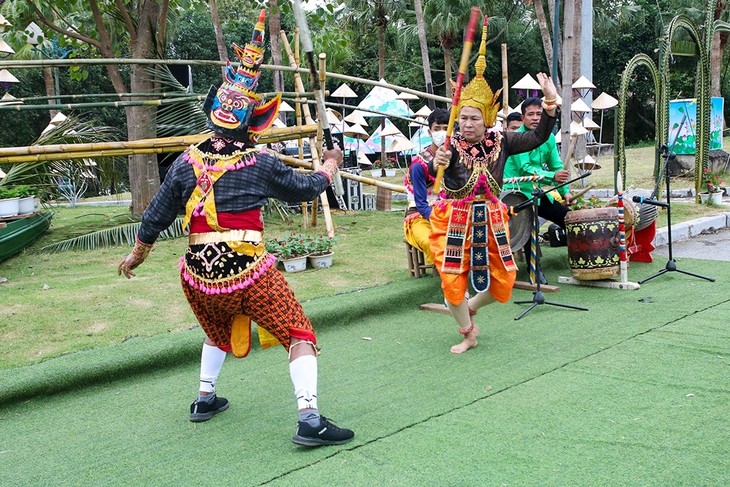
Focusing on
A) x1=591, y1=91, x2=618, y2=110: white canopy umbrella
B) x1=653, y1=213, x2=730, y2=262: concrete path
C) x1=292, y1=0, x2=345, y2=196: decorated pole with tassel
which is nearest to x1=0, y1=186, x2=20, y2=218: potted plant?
x1=292, y1=0, x2=345, y2=196: decorated pole with tassel

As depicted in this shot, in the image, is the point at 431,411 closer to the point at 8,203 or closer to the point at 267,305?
the point at 267,305

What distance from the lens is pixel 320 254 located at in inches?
298

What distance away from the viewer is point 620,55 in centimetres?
3419

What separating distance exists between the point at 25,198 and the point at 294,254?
176 inches

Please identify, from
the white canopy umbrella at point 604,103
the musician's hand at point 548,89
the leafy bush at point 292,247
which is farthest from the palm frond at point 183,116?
the white canopy umbrella at point 604,103

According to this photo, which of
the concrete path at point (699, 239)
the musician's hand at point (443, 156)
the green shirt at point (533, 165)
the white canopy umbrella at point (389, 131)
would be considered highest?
the white canopy umbrella at point (389, 131)

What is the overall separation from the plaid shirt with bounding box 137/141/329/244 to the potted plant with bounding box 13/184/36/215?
6774mm

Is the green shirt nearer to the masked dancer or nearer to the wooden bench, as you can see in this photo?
the wooden bench

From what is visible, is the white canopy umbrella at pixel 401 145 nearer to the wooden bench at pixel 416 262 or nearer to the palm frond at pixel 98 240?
the palm frond at pixel 98 240

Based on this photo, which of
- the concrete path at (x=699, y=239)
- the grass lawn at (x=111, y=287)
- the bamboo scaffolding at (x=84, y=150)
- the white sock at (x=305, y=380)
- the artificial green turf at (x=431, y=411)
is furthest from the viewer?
the concrete path at (x=699, y=239)

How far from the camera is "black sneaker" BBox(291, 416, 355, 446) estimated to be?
3426mm

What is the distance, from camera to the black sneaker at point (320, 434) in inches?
135

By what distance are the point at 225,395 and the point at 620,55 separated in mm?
33711

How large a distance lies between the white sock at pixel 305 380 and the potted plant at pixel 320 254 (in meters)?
3.95
